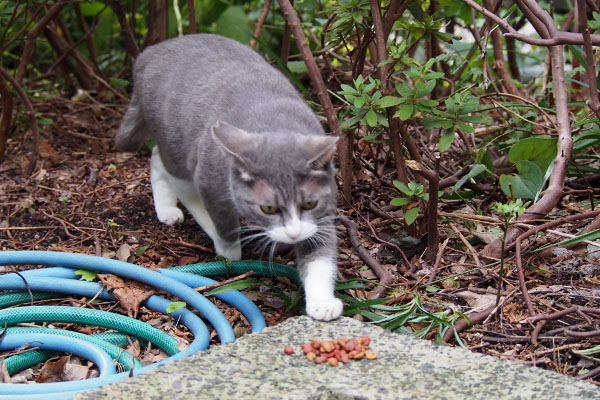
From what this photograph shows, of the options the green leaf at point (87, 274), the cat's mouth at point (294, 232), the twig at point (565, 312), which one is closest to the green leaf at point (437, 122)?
the cat's mouth at point (294, 232)

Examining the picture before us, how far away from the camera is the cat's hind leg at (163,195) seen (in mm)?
3781

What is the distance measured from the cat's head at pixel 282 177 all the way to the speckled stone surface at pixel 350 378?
22.2 inches

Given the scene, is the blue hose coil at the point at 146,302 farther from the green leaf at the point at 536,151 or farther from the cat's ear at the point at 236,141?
the green leaf at the point at 536,151

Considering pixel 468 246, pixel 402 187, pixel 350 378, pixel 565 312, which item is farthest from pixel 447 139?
pixel 350 378

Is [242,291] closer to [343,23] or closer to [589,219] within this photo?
[343,23]

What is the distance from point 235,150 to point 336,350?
948 millimetres

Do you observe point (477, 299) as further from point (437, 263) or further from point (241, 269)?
point (241, 269)

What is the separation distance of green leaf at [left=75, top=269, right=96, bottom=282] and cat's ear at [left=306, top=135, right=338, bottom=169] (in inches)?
45.2

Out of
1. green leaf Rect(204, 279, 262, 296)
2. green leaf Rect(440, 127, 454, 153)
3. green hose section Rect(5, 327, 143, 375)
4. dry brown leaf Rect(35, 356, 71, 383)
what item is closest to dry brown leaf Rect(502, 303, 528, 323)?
green leaf Rect(440, 127, 454, 153)

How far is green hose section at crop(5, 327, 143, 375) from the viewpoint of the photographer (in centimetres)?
251

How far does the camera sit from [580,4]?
8.75ft

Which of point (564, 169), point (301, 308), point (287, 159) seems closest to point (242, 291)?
point (301, 308)

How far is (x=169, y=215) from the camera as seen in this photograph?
149 inches

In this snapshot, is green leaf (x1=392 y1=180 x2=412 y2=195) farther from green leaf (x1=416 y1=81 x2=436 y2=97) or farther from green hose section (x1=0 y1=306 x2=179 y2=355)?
green hose section (x1=0 y1=306 x2=179 y2=355)
